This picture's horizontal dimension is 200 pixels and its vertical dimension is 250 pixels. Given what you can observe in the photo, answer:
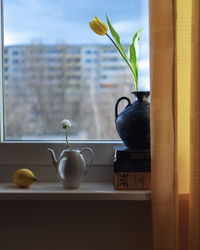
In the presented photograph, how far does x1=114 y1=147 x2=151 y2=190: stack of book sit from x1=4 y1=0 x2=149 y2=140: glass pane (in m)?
0.25

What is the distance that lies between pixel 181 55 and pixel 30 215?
79cm

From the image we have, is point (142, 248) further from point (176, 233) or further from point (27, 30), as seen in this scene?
point (27, 30)

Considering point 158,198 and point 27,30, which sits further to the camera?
point 27,30

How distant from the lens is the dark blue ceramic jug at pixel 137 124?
1245 mm

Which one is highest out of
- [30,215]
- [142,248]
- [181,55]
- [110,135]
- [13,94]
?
[181,55]

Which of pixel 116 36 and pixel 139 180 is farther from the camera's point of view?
pixel 116 36

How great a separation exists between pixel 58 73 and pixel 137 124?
16.8 inches

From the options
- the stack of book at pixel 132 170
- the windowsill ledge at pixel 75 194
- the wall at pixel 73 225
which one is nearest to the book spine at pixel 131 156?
the stack of book at pixel 132 170

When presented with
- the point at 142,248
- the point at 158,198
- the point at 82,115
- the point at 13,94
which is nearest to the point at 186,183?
the point at 158,198

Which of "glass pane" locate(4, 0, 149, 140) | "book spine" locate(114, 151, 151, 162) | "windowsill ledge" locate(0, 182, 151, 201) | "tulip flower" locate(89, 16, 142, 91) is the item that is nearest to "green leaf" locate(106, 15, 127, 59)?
"tulip flower" locate(89, 16, 142, 91)

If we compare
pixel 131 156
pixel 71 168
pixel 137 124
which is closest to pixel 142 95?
pixel 137 124

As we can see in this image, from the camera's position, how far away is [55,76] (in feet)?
4.87

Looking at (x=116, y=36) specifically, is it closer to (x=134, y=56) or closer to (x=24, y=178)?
(x=134, y=56)

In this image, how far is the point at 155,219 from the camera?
1.15 meters
